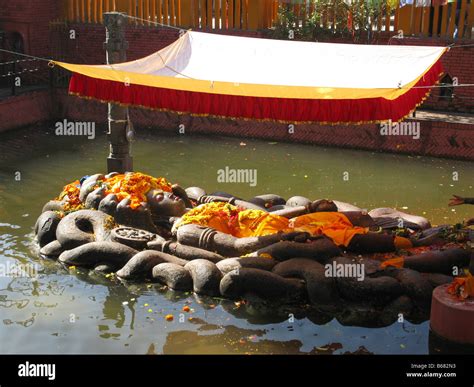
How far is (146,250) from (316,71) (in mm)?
4068

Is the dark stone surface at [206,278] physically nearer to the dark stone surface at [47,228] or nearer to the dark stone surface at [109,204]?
the dark stone surface at [109,204]

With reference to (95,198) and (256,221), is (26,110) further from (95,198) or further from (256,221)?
(256,221)

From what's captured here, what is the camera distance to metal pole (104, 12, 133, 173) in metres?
14.2

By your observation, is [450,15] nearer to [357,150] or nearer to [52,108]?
[357,150]

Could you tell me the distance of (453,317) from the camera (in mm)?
9578

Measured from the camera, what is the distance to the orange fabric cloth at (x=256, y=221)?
38.8 feet

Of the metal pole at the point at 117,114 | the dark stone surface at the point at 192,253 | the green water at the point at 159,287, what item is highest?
the metal pole at the point at 117,114

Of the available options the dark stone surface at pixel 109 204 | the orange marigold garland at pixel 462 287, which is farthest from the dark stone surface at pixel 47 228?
the orange marigold garland at pixel 462 287

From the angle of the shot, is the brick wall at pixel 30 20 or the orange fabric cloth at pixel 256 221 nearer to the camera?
the orange fabric cloth at pixel 256 221

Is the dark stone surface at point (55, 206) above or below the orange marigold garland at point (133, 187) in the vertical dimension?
below

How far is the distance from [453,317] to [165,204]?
517 cm

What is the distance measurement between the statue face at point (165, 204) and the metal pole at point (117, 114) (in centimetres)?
167

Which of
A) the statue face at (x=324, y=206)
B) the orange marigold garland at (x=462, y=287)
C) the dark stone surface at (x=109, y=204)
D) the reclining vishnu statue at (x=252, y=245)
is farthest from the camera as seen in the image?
the dark stone surface at (x=109, y=204)

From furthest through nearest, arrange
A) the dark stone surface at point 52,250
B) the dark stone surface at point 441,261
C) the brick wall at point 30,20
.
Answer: the brick wall at point 30,20
the dark stone surface at point 52,250
the dark stone surface at point 441,261
